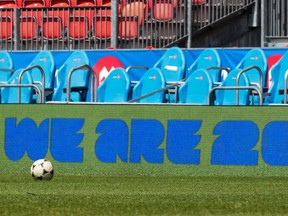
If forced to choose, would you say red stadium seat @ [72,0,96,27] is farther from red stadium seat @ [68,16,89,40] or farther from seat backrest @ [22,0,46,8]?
seat backrest @ [22,0,46,8]

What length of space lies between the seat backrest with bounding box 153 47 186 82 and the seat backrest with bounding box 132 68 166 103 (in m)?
0.80

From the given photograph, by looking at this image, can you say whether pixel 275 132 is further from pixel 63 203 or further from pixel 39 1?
pixel 39 1

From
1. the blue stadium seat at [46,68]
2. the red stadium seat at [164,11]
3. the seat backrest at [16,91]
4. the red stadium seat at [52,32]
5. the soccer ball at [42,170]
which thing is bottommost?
the soccer ball at [42,170]

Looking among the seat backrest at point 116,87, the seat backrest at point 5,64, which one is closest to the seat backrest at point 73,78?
the seat backrest at point 116,87

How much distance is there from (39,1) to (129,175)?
9887 millimetres

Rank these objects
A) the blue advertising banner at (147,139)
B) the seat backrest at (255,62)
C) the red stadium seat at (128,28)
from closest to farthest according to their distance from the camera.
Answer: the blue advertising banner at (147,139), the seat backrest at (255,62), the red stadium seat at (128,28)

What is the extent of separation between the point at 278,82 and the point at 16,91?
5184mm

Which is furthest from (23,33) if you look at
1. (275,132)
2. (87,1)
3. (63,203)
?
(63,203)

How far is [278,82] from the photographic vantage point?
752 inches

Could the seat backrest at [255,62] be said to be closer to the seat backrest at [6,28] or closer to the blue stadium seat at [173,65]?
the blue stadium seat at [173,65]

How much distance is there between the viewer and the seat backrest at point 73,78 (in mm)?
21250

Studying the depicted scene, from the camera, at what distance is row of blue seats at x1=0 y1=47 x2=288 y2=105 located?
61.9ft

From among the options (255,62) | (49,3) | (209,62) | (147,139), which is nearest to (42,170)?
(147,139)

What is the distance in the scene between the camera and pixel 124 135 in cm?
1727
